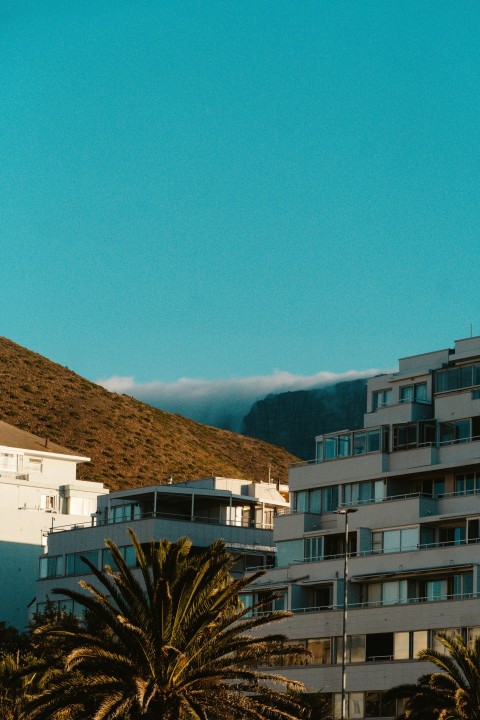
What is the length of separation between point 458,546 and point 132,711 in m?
30.9

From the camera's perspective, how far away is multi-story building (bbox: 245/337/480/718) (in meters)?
86.6

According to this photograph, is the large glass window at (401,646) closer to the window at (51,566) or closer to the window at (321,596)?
the window at (321,596)

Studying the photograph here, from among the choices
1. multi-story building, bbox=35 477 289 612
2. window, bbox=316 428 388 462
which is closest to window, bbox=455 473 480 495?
window, bbox=316 428 388 462

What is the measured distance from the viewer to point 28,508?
130 meters

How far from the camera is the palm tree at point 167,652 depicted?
2409 inches

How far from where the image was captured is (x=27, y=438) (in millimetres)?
159750

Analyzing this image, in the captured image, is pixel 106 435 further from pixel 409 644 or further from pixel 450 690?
pixel 450 690

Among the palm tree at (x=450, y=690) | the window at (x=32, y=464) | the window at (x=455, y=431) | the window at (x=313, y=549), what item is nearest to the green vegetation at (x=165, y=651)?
the palm tree at (x=450, y=690)

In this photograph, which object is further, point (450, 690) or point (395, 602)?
point (395, 602)

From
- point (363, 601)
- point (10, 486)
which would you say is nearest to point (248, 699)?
point (363, 601)

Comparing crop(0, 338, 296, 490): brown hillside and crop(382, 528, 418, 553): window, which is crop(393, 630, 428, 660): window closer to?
crop(382, 528, 418, 553): window

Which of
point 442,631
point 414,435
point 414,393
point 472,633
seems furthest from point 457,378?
point 472,633

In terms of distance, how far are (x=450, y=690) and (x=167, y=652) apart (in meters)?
16.2

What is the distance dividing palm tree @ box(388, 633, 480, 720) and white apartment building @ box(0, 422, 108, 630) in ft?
180
